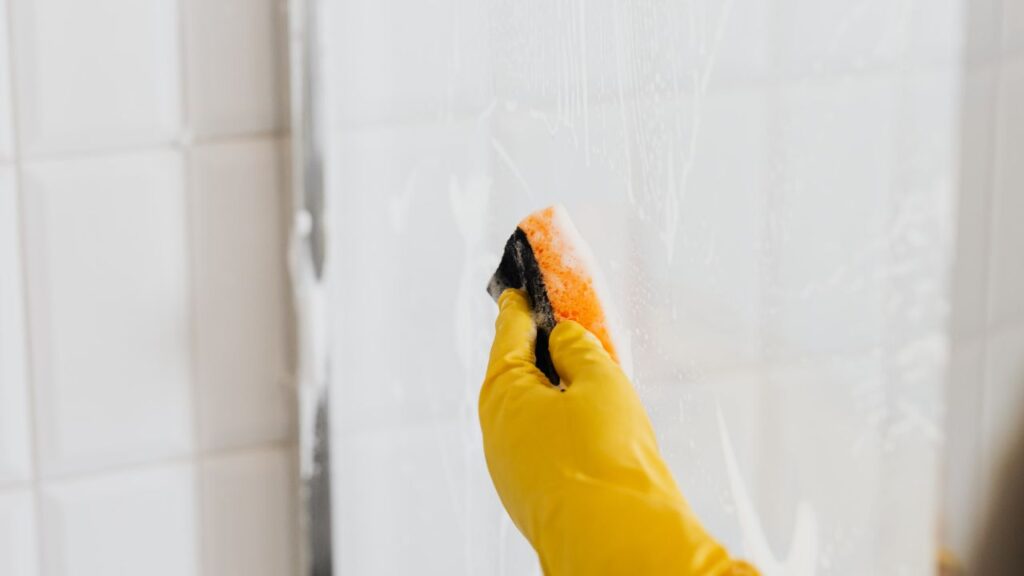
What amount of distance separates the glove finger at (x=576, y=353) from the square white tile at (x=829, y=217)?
Answer: 83 mm

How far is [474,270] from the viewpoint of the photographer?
482mm

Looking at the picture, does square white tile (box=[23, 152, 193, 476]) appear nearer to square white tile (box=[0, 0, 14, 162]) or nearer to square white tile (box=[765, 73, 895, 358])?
square white tile (box=[0, 0, 14, 162])

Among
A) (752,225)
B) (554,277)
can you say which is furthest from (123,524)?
(752,225)

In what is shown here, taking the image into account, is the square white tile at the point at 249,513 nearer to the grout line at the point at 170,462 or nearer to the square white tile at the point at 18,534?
the grout line at the point at 170,462

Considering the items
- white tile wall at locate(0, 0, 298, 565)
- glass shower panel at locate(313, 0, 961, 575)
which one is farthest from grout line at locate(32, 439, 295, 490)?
glass shower panel at locate(313, 0, 961, 575)

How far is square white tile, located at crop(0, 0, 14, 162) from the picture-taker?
68 cm

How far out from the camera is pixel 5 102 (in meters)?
0.69

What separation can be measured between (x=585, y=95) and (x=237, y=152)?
0.42 m

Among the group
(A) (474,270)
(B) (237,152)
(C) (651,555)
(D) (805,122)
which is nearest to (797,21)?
(D) (805,122)

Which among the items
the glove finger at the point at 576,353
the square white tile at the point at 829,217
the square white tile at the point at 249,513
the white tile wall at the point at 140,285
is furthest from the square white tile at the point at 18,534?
the square white tile at the point at 829,217

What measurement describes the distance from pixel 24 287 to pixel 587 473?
49cm

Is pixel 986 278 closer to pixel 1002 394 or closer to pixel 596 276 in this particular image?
pixel 1002 394

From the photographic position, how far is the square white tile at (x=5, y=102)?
0.68 metres

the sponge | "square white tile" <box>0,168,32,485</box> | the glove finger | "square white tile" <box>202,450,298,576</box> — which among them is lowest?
"square white tile" <box>202,450,298,576</box>
